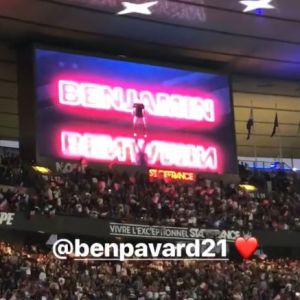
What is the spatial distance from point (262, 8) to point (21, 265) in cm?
1124

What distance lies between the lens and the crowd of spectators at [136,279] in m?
21.1

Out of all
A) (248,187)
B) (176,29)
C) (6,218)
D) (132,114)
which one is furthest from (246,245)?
(6,218)

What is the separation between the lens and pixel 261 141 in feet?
132

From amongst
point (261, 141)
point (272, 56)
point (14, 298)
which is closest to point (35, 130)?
point (14, 298)

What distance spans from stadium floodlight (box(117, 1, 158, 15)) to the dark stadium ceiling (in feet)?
0.62

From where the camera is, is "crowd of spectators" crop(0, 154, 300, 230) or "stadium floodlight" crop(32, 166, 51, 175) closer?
"crowd of spectators" crop(0, 154, 300, 230)

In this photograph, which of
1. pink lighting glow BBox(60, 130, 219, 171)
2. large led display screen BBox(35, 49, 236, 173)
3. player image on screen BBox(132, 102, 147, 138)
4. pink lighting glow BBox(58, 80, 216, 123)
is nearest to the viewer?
large led display screen BBox(35, 49, 236, 173)

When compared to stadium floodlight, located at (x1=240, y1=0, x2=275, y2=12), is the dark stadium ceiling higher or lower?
lower

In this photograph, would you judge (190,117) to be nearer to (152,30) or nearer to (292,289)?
(152,30)
